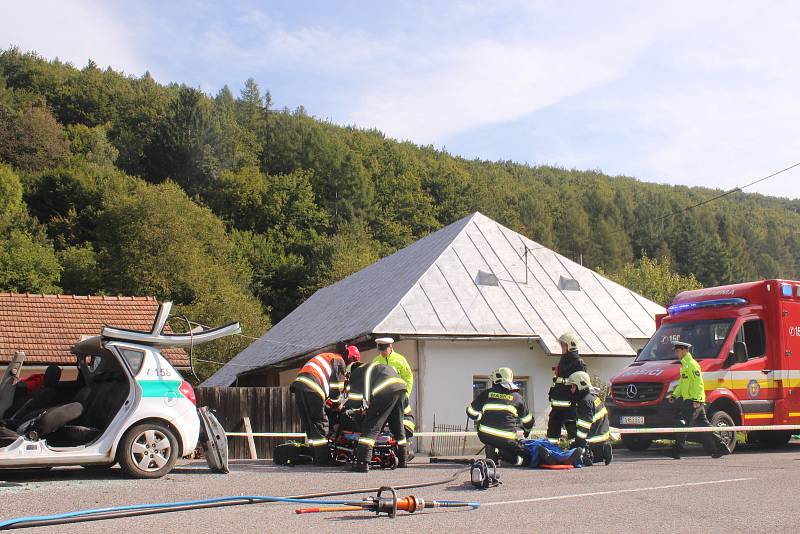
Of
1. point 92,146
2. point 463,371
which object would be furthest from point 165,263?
point 463,371

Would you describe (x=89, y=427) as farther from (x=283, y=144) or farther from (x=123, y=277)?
(x=283, y=144)

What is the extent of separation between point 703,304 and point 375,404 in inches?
325

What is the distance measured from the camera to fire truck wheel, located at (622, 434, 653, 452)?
49.9 feet

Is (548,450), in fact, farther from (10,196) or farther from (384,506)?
(10,196)

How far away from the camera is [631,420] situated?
15.0 m

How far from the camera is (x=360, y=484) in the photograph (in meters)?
9.10

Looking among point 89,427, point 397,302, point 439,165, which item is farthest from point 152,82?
point 89,427

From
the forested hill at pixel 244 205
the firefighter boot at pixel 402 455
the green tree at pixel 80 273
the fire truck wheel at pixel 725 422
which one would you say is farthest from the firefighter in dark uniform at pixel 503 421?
the green tree at pixel 80 273

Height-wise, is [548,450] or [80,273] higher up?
[80,273]

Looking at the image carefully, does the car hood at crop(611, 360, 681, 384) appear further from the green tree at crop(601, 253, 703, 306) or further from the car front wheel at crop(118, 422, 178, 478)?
the green tree at crop(601, 253, 703, 306)

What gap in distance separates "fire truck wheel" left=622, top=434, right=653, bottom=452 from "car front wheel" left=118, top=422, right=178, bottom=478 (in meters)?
8.95

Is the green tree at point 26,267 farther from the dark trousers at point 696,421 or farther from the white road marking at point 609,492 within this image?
the white road marking at point 609,492

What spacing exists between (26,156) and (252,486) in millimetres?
64502

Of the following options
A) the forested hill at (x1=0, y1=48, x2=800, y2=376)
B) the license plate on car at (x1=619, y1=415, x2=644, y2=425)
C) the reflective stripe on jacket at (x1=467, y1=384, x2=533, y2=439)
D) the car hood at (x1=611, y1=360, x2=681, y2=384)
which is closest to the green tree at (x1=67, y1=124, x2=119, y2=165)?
the forested hill at (x1=0, y1=48, x2=800, y2=376)
